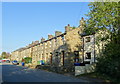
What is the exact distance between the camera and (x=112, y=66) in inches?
547

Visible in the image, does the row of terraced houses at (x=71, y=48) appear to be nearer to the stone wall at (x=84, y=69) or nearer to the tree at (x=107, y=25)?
the stone wall at (x=84, y=69)

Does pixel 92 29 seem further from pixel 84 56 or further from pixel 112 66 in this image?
pixel 84 56

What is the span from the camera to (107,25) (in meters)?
17.4

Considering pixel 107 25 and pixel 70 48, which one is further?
pixel 70 48

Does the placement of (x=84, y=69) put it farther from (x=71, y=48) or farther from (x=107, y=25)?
(x=71, y=48)

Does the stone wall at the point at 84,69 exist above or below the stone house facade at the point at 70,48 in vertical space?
below

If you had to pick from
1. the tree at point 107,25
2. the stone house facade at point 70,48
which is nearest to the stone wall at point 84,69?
the tree at point 107,25

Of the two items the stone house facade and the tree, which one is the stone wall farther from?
the stone house facade

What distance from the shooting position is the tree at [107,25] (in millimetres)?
15816

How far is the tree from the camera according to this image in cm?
1582

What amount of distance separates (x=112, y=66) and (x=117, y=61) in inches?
25.5

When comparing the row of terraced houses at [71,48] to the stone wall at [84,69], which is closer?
the stone wall at [84,69]

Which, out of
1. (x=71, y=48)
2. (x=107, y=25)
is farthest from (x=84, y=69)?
(x=71, y=48)

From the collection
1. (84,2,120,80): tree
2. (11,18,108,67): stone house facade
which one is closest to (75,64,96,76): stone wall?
(84,2,120,80): tree
